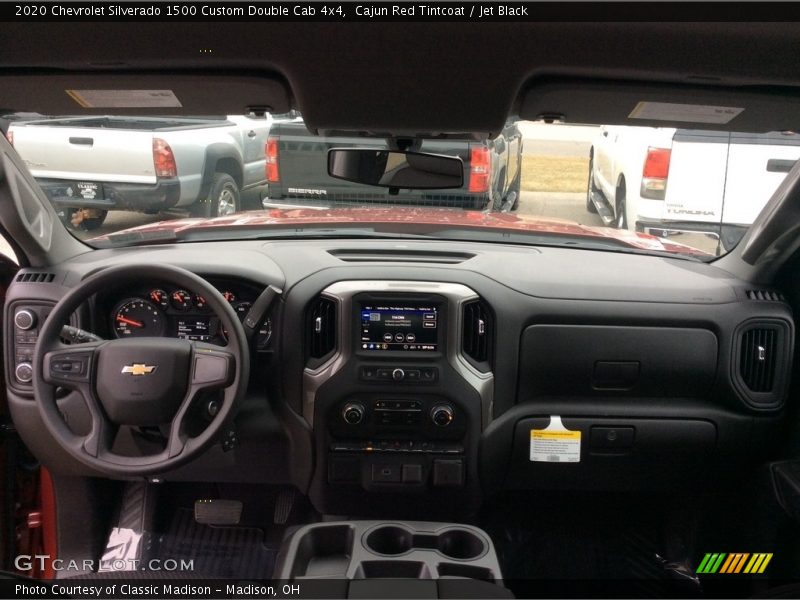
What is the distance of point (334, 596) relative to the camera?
239 cm

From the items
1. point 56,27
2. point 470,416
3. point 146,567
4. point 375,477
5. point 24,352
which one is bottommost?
point 146,567

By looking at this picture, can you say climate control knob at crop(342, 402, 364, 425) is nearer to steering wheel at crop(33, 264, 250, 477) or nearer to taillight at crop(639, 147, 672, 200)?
steering wheel at crop(33, 264, 250, 477)

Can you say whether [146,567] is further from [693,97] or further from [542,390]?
[693,97]

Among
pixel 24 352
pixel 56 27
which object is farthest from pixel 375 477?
pixel 56 27

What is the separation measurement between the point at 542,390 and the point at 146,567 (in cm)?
196

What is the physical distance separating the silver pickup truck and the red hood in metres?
1.66

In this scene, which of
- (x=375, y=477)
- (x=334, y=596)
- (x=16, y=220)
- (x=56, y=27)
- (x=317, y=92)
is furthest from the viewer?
(x=375, y=477)

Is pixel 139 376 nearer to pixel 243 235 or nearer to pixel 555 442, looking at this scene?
pixel 243 235

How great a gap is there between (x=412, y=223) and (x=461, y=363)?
0.79 m

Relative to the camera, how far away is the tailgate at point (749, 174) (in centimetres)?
396

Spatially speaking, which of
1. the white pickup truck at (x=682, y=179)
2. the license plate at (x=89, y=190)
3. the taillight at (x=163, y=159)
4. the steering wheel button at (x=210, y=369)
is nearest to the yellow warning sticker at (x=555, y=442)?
the white pickup truck at (x=682, y=179)

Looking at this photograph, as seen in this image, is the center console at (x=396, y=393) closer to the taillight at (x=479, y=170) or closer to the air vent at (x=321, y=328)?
the air vent at (x=321, y=328)

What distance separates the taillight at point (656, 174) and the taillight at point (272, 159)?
259cm

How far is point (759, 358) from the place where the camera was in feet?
10.9
